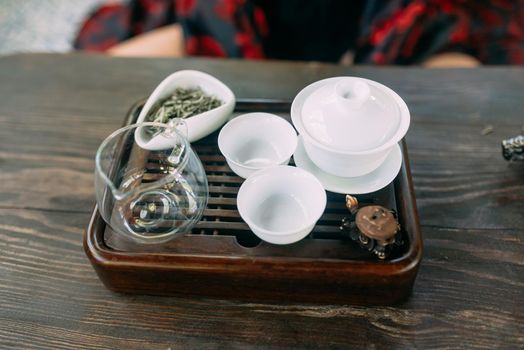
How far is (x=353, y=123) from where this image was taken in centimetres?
71

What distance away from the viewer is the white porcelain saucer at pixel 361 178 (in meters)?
0.79

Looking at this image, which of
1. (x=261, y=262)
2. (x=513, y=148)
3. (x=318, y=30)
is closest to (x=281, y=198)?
(x=261, y=262)

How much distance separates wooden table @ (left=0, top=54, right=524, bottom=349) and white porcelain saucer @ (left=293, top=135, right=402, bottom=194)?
0.57 feet

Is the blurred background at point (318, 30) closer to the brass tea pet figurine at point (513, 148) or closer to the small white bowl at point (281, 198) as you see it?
the brass tea pet figurine at point (513, 148)

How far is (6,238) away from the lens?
3.07 ft

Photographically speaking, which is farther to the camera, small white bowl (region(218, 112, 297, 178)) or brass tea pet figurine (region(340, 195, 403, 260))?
small white bowl (region(218, 112, 297, 178))

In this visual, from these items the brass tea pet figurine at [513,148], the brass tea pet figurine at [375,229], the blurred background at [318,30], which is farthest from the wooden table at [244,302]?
the blurred background at [318,30]

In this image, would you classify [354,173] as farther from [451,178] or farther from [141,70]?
[141,70]

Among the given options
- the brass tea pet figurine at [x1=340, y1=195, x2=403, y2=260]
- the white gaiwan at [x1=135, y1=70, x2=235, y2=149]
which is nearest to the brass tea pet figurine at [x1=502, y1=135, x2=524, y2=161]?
the brass tea pet figurine at [x1=340, y1=195, x2=403, y2=260]

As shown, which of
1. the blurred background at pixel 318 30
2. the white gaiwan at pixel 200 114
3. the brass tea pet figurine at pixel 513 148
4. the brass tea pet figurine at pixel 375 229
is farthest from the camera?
the blurred background at pixel 318 30

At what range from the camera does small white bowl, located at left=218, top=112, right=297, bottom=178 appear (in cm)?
88

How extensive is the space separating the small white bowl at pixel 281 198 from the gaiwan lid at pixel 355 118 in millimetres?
84

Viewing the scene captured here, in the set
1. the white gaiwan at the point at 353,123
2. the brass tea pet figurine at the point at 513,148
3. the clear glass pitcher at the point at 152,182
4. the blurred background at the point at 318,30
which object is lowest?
the blurred background at the point at 318,30

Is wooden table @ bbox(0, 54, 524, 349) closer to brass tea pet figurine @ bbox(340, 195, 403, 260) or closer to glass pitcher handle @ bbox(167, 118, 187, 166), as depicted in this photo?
brass tea pet figurine @ bbox(340, 195, 403, 260)
